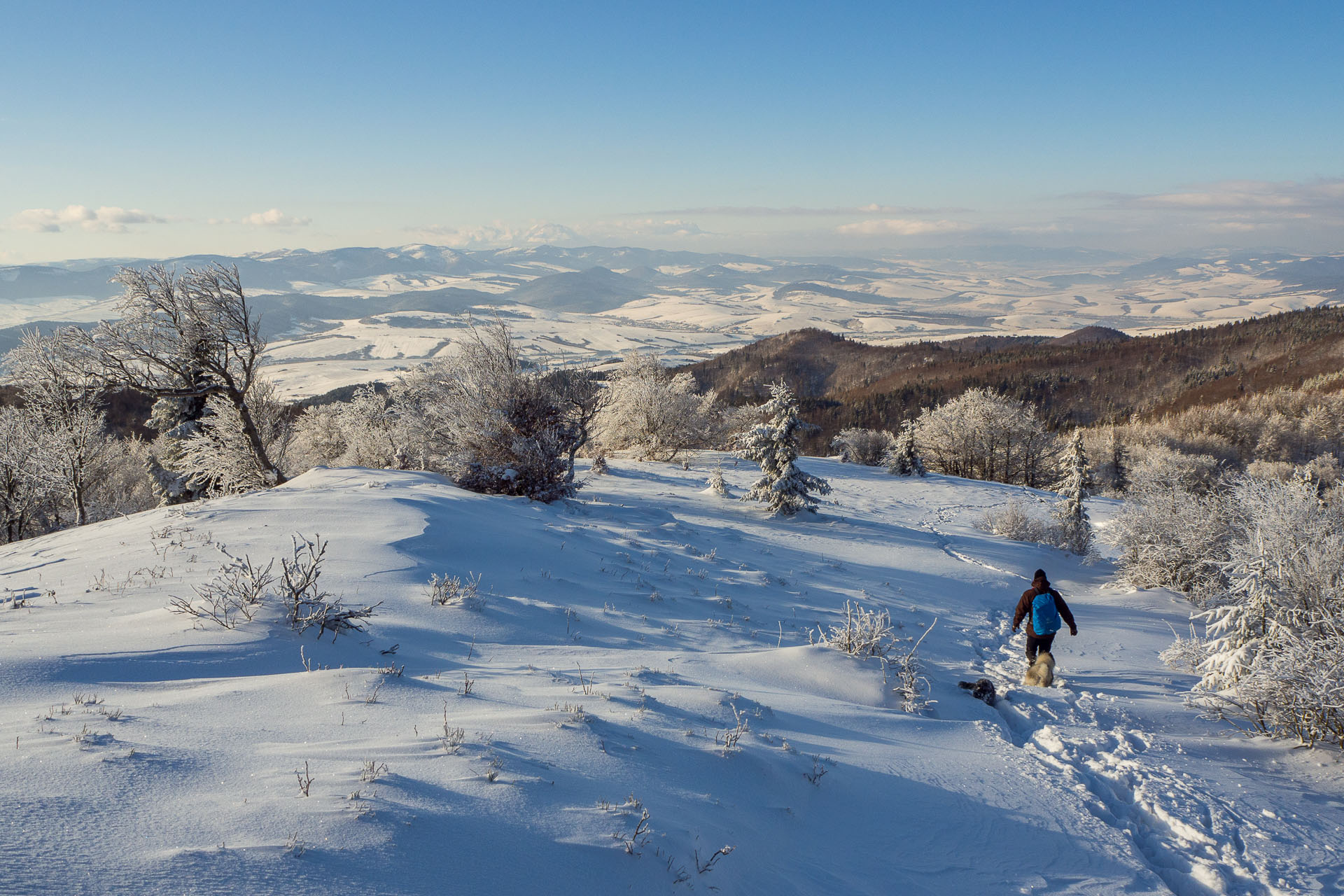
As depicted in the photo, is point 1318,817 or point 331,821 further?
point 1318,817

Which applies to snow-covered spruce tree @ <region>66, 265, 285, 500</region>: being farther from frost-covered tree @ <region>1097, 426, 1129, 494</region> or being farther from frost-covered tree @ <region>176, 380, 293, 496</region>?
frost-covered tree @ <region>1097, 426, 1129, 494</region>

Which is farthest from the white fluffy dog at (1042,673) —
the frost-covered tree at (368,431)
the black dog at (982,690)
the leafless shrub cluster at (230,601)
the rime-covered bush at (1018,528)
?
the frost-covered tree at (368,431)

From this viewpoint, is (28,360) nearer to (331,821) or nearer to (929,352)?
(331,821)

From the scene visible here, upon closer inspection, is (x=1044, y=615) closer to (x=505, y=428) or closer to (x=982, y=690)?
(x=982, y=690)

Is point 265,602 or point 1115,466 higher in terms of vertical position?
point 265,602

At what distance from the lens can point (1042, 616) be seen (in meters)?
7.37

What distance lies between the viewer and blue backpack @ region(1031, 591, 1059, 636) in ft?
24.0

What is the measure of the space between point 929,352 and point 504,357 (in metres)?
133

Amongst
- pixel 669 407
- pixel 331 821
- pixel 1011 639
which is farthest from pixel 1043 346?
pixel 331 821

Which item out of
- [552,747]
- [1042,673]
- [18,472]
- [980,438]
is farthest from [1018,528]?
[18,472]

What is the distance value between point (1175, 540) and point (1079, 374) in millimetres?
100608

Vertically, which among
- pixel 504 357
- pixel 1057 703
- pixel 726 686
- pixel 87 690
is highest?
pixel 504 357

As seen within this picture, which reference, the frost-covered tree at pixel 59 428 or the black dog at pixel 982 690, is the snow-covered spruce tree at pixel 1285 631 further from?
the frost-covered tree at pixel 59 428

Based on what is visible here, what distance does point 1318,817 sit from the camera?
4.51m
